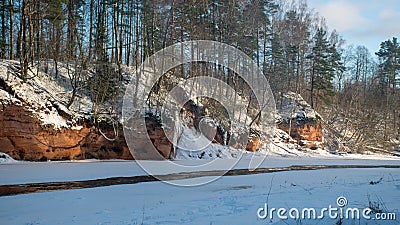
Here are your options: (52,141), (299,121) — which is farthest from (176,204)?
(299,121)

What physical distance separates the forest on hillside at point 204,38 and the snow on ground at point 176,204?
48.0 feet

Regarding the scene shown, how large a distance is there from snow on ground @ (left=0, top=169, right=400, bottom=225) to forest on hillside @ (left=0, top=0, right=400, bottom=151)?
48.0ft

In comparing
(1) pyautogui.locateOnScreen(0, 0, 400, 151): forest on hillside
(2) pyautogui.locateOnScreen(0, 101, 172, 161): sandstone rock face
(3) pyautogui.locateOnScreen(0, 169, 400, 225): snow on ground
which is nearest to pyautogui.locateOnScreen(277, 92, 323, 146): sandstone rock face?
(1) pyautogui.locateOnScreen(0, 0, 400, 151): forest on hillside

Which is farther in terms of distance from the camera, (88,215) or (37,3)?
(37,3)

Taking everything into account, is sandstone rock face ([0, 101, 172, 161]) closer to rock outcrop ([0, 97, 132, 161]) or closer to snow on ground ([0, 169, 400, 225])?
rock outcrop ([0, 97, 132, 161])

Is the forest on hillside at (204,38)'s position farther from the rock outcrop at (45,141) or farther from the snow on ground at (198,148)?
the snow on ground at (198,148)

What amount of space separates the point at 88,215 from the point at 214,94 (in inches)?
1024

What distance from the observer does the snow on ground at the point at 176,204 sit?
629 centimetres

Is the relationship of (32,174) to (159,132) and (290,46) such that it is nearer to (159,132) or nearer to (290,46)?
(159,132)

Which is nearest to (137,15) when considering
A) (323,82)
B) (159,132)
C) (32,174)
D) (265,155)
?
(159,132)

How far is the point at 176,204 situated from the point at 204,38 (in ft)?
81.0

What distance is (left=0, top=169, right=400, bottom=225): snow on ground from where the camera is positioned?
6.29 metres

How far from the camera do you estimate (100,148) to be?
2122 cm

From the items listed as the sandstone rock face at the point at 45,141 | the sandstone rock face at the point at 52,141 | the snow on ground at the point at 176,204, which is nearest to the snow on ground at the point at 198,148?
the sandstone rock face at the point at 52,141
